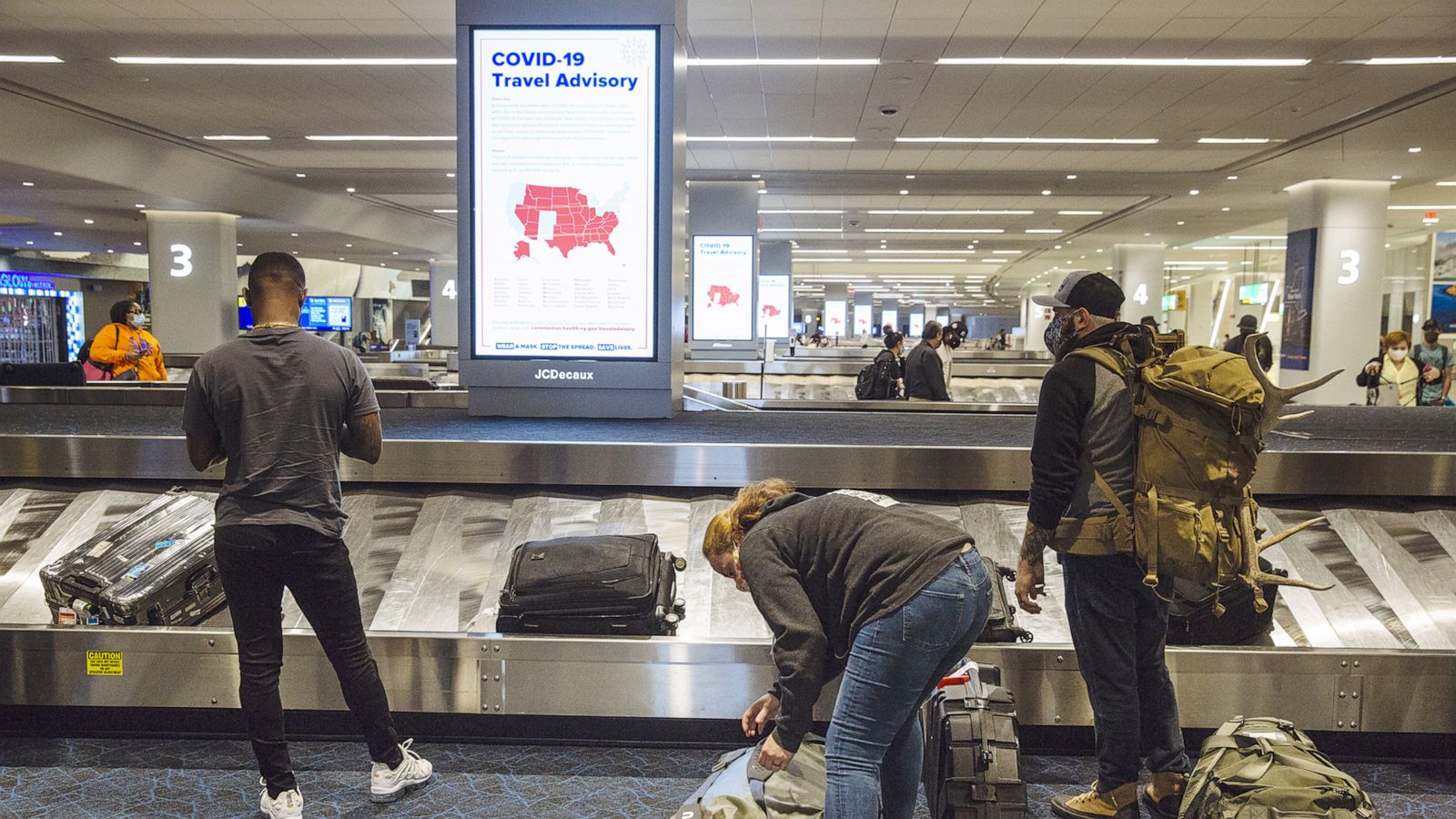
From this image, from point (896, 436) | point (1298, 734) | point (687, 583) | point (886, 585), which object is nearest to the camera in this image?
point (886, 585)

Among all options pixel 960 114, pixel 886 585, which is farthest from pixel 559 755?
pixel 960 114

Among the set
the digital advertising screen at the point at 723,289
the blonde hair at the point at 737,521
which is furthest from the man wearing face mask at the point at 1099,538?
the digital advertising screen at the point at 723,289

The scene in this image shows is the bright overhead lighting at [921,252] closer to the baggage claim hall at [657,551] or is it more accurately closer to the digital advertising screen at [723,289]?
the digital advertising screen at [723,289]

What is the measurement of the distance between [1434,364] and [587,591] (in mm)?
12101

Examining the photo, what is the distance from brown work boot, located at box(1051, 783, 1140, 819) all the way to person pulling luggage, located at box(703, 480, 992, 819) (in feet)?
3.40

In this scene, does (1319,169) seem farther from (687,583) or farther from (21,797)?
(21,797)

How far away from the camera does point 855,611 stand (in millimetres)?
2346

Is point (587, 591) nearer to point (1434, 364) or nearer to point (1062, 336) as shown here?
point (1062, 336)

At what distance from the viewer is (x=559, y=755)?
148 inches

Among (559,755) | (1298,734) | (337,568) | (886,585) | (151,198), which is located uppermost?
(151,198)

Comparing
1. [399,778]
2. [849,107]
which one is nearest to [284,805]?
[399,778]

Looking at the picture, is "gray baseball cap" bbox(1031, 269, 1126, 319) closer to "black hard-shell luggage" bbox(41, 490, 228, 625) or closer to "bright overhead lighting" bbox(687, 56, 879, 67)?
"black hard-shell luggage" bbox(41, 490, 228, 625)

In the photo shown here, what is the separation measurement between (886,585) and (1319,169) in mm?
18024

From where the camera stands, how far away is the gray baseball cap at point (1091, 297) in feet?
9.82
